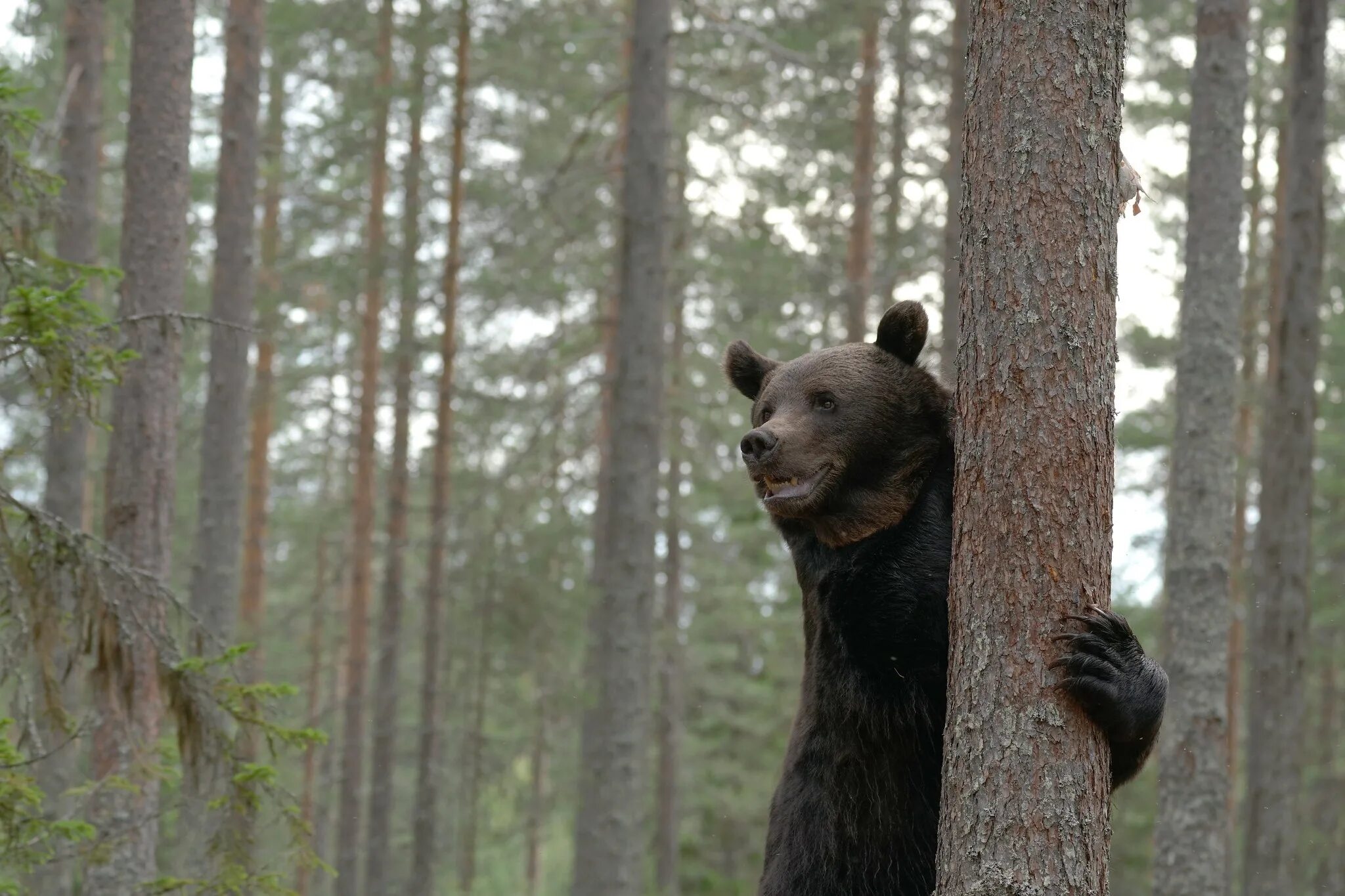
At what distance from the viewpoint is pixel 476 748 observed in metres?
21.4

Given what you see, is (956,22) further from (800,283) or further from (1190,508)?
(1190,508)

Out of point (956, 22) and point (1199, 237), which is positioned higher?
point (956, 22)

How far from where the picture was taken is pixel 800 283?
61.3ft

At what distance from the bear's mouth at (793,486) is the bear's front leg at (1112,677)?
137 cm

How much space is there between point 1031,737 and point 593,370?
58.1 feet

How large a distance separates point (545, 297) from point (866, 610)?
1410cm

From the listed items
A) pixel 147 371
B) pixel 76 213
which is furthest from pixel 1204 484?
pixel 76 213

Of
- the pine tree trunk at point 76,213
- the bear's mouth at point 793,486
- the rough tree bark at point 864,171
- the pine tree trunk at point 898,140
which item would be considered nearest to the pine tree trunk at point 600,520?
the rough tree bark at point 864,171

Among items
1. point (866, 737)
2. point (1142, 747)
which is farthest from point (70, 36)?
point (1142, 747)

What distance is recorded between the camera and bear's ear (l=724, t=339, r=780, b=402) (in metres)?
5.52

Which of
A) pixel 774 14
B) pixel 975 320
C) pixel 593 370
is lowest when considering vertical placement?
pixel 975 320

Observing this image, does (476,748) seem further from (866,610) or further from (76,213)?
(866,610)

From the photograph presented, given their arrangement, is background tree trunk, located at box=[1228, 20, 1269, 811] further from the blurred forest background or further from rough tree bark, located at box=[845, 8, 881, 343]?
rough tree bark, located at box=[845, 8, 881, 343]

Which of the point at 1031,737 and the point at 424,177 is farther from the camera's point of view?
the point at 424,177
